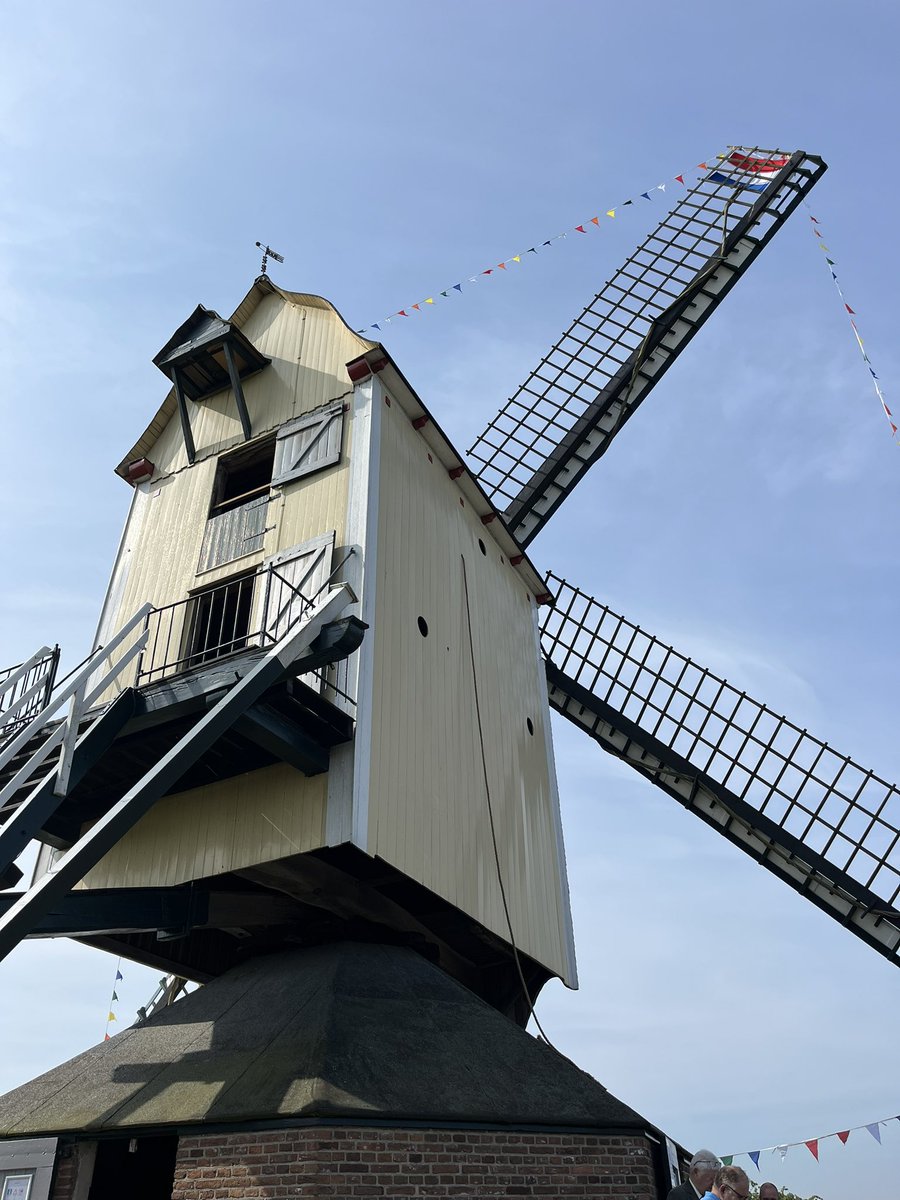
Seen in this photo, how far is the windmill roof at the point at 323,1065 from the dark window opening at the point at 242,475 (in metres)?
5.86

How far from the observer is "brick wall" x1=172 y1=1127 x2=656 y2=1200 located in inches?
284

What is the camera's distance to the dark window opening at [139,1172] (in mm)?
11695

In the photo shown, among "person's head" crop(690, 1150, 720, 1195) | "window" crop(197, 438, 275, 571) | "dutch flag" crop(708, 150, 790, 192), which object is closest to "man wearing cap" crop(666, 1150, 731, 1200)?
"person's head" crop(690, 1150, 720, 1195)

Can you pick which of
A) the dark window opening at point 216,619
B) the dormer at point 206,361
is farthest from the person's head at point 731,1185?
the dormer at point 206,361

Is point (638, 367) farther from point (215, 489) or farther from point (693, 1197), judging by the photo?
point (693, 1197)

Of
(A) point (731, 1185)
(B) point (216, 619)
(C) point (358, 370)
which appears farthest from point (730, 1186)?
(C) point (358, 370)

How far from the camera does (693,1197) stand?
21.2 ft

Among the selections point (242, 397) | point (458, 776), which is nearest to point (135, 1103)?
point (458, 776)

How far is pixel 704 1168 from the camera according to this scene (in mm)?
5812

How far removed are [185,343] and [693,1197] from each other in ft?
39.0

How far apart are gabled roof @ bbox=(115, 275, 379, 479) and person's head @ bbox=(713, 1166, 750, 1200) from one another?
36.4ft

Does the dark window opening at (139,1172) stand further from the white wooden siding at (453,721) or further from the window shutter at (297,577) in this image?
the window shutter at (297,577)

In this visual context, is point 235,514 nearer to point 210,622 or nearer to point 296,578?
point 210,622

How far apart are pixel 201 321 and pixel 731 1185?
12274 millimetres
